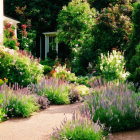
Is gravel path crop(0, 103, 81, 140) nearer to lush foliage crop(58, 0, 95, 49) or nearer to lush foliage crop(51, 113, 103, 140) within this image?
lush foliage crop(51, 113, 103, 140)

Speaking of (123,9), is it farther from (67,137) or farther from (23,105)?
(67,137)

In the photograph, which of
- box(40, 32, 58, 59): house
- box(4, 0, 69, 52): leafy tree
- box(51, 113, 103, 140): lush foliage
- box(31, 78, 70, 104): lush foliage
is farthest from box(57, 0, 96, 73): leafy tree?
box(51, 113, 103, 140): lush foliage

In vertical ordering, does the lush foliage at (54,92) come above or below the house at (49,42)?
below

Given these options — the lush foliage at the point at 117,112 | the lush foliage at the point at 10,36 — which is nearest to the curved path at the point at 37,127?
the lush foliage at the point at 117,112

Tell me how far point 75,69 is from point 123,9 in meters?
5.35

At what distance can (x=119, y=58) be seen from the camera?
35.1 feet

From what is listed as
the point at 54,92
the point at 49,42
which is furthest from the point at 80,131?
the point at 49,42

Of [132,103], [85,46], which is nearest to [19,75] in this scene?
[132,103]

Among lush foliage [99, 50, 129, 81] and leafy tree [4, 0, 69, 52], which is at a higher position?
leafy tree [4, 0, 69, 52]

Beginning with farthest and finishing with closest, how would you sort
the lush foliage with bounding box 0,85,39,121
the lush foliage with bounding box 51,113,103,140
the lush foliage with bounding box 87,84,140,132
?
the lush foliage with bounding box 0,85,39,121
the lush foliage with bounding box 87,84,140,132
the lush foliage with bounding box 51,113,103,140

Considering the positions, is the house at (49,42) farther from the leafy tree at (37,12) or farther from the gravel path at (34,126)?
the gravel path at (34,126)

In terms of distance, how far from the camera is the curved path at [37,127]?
4.48m

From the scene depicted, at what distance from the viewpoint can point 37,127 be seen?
5.12 meters

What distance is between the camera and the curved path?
14.7 feet
